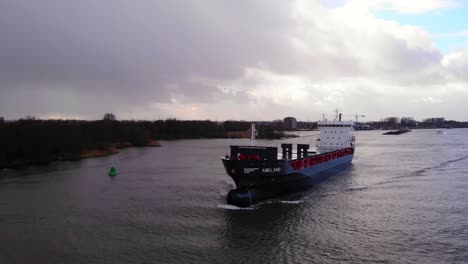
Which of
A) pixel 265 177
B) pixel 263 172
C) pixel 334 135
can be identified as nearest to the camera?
pixel 263 172

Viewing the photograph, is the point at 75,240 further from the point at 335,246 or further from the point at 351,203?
the point at 351,203

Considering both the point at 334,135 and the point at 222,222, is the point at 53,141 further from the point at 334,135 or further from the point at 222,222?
the point at 222,222

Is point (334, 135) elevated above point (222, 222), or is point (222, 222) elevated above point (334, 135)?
point (334, 135)

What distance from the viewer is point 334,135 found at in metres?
46.2

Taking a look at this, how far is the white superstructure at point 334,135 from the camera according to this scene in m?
45.8

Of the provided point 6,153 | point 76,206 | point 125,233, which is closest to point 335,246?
point 125,233

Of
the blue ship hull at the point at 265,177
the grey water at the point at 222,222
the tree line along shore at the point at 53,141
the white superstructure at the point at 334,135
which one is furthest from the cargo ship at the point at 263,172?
the tree line along shore at the point at 53,141

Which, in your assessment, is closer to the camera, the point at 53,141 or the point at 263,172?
the point at 263,172

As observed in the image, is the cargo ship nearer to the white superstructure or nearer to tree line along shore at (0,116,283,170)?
the white superstructure

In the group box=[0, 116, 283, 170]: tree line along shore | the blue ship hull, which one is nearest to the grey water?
the blue ship hull

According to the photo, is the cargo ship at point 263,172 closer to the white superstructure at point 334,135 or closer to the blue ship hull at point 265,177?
the blue ship hull at point 265,177

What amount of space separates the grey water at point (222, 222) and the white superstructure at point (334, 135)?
11.2 meters

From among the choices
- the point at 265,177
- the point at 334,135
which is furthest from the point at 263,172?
the point at 334,135

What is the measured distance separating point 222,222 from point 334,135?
2931cm
